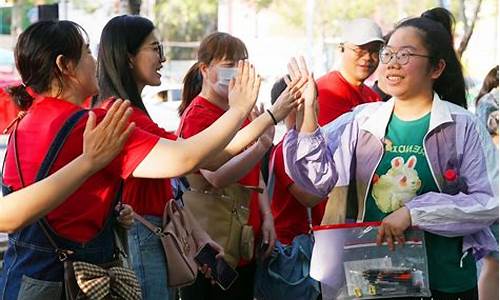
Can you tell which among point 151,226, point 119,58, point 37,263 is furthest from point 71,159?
point 119,58

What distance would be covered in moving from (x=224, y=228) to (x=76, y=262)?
148 centimetres

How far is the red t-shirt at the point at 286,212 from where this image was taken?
4.69 metres

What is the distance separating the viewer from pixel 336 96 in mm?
5074

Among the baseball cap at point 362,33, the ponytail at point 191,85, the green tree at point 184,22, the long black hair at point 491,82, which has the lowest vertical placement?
the green tree at point 184,22

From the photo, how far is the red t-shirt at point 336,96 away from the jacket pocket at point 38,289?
223cm

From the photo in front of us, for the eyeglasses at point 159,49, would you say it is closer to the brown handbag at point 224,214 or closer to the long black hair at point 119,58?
the long black hair at point 119,58

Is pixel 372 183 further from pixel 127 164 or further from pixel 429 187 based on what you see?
pixel 127 164

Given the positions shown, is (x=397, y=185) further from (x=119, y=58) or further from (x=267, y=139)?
(x=119, y=58)

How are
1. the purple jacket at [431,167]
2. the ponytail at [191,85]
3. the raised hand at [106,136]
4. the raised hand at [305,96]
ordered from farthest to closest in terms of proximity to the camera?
the ponytail at [191,85], the raised hand at [305,96], the purple jacket at [431,167], the raised hand at [106,136]

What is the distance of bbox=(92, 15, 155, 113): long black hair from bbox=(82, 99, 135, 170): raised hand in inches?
38.6

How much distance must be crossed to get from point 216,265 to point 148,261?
0.63 metres

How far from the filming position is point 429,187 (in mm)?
3508

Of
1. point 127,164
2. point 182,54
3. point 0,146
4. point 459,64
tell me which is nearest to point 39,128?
point 127,164

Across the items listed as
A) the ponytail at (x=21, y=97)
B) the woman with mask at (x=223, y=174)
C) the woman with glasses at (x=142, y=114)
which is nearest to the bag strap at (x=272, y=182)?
the woman with mask at (x=223, y=174)
